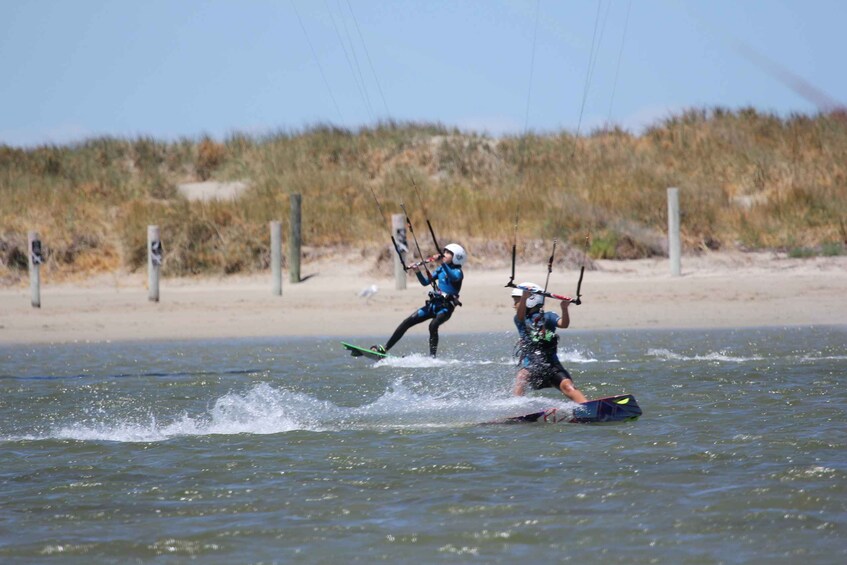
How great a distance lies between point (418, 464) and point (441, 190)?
61.0 ft

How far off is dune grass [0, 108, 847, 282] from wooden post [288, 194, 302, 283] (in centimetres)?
111

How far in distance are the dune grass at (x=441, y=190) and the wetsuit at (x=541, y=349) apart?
1067 centimetres

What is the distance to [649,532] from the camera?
22.0 feet

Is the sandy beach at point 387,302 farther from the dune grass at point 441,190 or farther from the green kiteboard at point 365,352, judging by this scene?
the green kiteboard at point 365,352

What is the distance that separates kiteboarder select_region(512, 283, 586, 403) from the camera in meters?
10.6

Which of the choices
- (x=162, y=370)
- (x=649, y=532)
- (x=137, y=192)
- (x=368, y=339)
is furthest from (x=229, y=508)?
(x=137, y=192)

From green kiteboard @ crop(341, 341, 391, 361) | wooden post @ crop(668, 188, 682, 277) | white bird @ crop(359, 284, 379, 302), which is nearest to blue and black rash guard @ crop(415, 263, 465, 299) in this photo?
green kiteboard @ crop(341, 341, 391, 361)

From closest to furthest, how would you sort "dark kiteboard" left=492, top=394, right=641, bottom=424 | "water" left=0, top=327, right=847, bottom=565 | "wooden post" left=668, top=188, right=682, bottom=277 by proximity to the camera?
"water" left=0, top=327, right=847, bottom=565 → "dark kiteboard" left=492, top=394, right=641, bottom=424 → "wooden post" left=668, top=188, right=682, bottom=277

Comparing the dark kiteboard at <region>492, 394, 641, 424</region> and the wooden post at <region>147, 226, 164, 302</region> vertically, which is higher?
the wooden post at <region>147, 226, 164, 302</region>

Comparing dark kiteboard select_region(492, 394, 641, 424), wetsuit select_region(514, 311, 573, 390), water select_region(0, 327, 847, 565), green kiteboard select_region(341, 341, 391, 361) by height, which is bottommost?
water select_region(0, 327, 847, 565)

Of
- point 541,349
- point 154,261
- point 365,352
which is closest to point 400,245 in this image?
point 154,261

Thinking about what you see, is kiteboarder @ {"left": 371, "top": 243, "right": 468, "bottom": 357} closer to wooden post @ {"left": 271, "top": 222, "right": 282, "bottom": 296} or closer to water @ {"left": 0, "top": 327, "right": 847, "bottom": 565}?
water @ {"left": 0, "top": 327, "right": 847, "bottom": 565}

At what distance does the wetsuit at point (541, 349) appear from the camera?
1067cm

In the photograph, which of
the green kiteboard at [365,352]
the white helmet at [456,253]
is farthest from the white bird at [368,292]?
the white helmet at [456,253]
